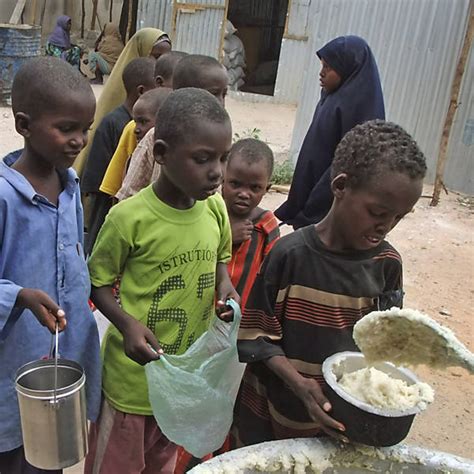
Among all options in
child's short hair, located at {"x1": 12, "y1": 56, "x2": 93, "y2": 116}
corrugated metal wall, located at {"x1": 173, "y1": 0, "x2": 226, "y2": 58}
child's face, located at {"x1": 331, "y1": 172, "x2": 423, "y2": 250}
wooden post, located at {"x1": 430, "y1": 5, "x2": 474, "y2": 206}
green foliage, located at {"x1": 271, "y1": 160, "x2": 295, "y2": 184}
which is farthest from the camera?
corrugated metal wall, located at {"x1": 173, "y1": 0, "x2": 226, "y2": 58}

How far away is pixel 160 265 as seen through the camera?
Answer: 1836 mm

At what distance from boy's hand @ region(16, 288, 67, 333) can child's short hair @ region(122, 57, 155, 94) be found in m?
2.17

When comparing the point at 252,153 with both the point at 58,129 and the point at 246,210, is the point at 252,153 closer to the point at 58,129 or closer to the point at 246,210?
the point at 246,210

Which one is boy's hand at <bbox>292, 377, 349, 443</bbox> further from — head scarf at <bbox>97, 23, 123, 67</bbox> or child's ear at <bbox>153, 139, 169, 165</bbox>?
head scarf at <bbox>97, 23, 123, 67</bbox>

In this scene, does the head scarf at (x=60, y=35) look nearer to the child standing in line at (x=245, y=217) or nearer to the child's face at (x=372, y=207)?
the child standing in line at (x=245, y=217)

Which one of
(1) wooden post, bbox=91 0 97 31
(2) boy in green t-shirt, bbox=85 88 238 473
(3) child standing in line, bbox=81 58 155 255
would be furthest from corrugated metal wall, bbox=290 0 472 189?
(1) wooden post, bbox=91 0 97 31

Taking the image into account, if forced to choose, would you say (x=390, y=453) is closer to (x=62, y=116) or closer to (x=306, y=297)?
(x=306, y=297)

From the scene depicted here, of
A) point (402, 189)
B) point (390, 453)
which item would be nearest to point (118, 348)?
point (390, 453)

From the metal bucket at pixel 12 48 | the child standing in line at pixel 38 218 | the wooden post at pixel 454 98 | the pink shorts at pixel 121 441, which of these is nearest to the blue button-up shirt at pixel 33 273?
the child standing in line at pixel 38 218

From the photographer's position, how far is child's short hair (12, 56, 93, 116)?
1.65 metres

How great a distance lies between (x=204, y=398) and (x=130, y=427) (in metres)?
0.33

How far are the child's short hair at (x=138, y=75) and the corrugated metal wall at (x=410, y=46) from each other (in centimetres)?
463

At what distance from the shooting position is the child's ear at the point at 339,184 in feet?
5.36

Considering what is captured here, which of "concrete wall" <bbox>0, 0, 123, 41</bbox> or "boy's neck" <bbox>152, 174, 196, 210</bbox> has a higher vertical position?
"concrete wall" <bbox>0, 0, 123, 41</bbox>
